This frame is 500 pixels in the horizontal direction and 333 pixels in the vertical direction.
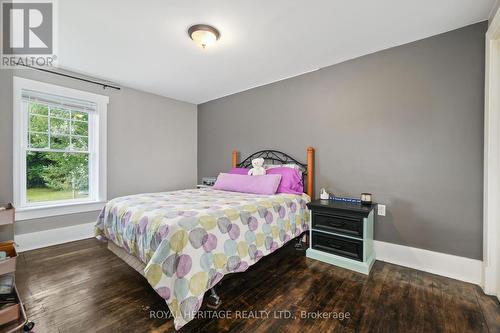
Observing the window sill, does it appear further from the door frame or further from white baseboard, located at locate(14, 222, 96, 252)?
the door frame

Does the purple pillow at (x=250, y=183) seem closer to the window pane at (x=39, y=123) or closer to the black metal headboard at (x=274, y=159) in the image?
the black metal headboard at (x=274, y=159)

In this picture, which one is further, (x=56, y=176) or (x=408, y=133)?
(x=56, y=176)

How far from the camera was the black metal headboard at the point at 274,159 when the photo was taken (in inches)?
126

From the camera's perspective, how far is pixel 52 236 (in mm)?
2934

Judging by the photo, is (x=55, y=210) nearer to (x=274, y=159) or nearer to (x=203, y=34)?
(x=203, y=34)

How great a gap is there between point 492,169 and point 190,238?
255 cm

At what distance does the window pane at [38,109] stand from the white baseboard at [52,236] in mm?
1607

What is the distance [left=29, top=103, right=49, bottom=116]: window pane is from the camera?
2871 mm

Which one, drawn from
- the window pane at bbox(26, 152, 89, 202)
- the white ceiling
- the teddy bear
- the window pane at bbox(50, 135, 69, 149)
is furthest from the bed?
the white ceiling

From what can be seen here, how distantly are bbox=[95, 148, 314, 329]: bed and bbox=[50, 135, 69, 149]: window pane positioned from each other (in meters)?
1.47

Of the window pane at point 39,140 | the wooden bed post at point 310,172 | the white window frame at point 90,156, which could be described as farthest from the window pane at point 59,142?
the wooden bed post at point 310,172

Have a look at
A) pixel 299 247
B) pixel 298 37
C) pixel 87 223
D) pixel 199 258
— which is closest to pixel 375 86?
pixel 298 37

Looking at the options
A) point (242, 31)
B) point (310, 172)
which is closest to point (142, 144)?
point (242, 31)

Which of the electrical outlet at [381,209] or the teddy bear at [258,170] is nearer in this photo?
the electrical outlet at [381,209]
